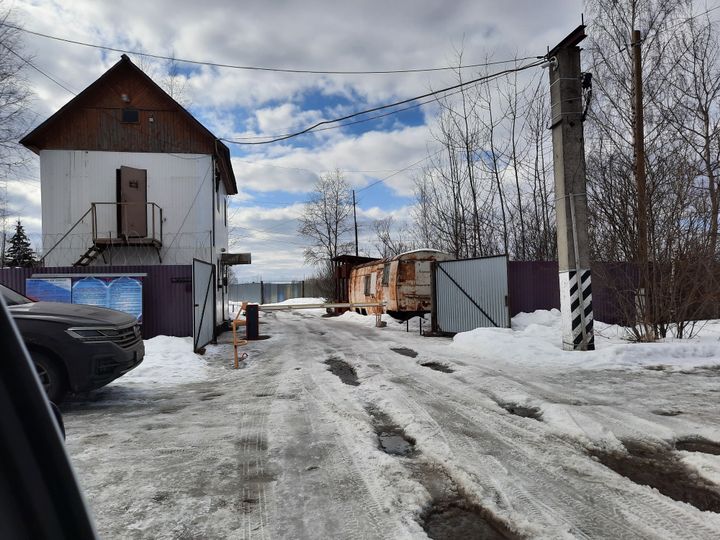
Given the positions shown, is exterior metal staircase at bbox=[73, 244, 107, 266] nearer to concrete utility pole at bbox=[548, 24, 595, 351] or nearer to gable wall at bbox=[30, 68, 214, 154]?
gable wall at bbox=[30, 68, 214, 154]

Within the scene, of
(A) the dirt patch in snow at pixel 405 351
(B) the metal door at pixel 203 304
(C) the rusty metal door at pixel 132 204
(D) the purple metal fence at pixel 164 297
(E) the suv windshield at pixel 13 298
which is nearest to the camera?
(E) the suv windshield at pixel 13 298

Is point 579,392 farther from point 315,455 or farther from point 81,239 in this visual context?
point 81,239

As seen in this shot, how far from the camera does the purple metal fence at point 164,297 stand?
13203 mm

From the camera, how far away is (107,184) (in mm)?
16203

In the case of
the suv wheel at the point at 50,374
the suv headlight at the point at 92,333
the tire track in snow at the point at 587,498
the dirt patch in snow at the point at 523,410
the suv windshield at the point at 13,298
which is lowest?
the dirt patch in snow at the point at 523,410

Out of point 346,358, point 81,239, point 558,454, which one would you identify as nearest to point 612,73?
point 346,358

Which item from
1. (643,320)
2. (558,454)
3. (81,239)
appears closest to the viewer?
(558,454)

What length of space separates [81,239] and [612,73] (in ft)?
64.3

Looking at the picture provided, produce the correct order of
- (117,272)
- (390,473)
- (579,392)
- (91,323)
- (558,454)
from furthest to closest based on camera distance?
(117,272), (579,392), (91,323), (558,454), (390,473)

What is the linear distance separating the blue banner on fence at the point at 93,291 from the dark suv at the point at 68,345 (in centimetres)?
657

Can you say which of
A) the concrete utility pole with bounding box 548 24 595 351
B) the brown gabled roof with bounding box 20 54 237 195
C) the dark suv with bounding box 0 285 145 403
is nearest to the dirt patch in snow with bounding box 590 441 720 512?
the dark suv with bounding box 0 285 145 403

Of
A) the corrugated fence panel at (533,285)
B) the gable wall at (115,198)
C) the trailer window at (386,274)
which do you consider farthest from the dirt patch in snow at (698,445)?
the gable wall at (115,198)

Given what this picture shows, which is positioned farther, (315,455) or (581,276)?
(581,276)

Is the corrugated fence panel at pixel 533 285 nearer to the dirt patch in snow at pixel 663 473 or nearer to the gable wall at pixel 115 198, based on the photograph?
the gable wall at pixel 115 198
